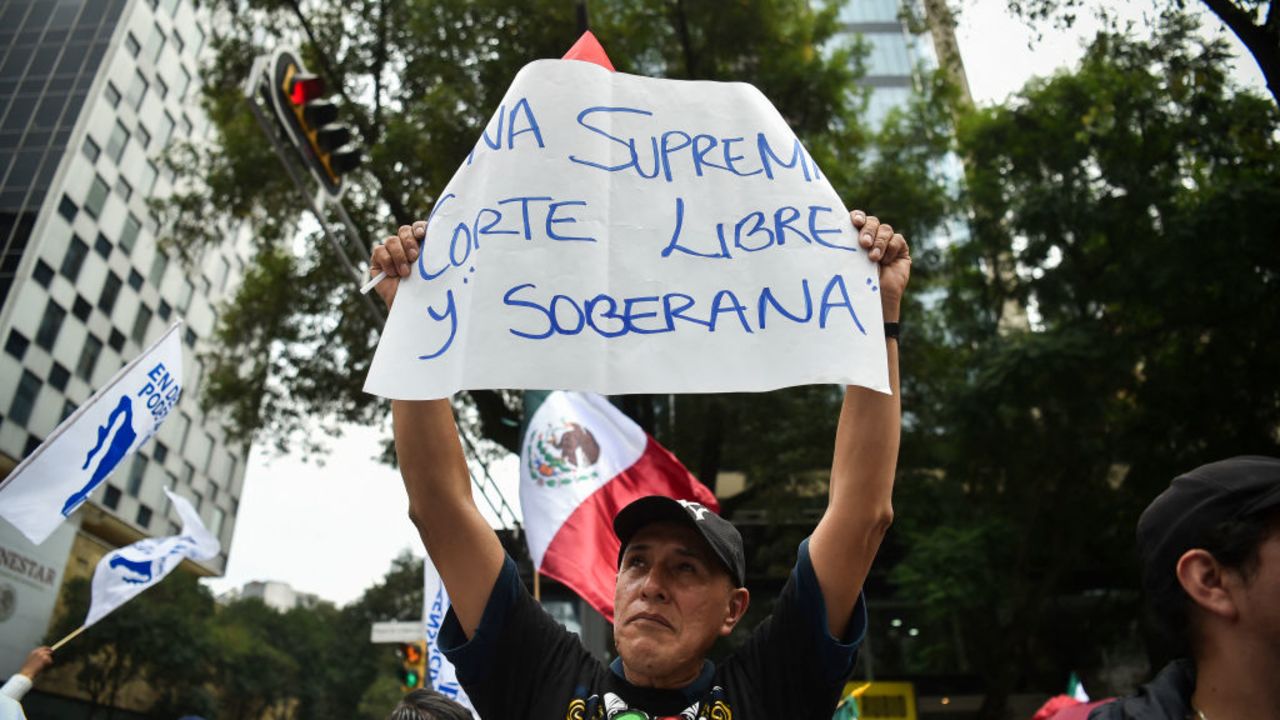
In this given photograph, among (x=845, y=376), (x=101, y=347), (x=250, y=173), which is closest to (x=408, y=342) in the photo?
(x=845, y=376)

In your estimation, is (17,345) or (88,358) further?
(88,358)

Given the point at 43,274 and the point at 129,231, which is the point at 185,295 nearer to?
the point at 129,231

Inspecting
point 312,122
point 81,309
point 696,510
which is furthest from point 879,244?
point 81,309

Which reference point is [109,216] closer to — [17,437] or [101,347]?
[101,347]

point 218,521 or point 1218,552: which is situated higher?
point 218,521

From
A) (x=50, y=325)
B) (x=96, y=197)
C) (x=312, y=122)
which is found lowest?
(x=312, y=122)

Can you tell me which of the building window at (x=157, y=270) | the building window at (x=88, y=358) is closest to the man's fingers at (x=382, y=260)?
the building window at (x=88, y=358)

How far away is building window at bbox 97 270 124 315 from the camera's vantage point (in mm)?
31000

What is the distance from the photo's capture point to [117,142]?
31.5 metres

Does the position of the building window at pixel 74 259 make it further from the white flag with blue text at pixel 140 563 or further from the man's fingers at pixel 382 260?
the man's fingers at pixel 382 260

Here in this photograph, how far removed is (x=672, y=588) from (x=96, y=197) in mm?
33822

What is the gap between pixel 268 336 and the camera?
13.8 metres

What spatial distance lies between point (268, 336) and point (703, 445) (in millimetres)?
6653

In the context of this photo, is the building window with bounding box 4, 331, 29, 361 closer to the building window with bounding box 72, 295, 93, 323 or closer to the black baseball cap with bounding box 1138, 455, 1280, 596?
the building window with bounding box 72, 295, 93, 323
